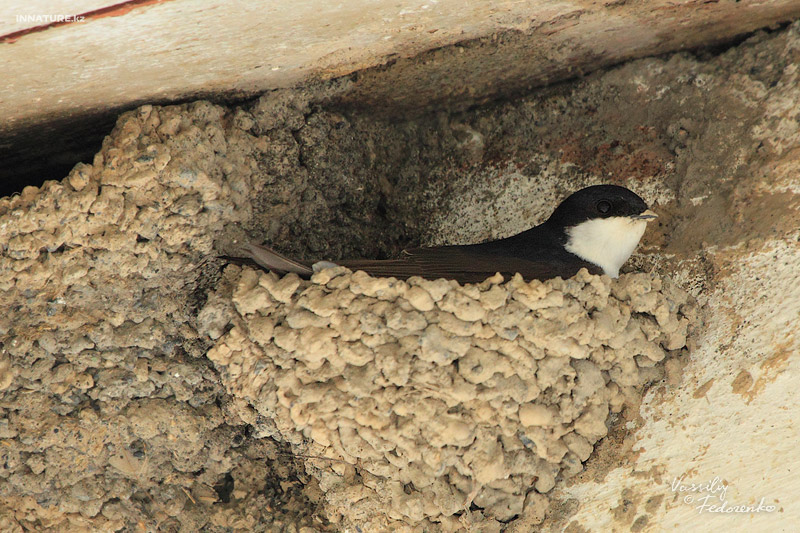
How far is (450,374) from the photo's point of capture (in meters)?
3.11

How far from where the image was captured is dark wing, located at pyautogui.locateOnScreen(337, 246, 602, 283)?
3.43 m

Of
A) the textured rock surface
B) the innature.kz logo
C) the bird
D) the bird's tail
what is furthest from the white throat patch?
the innature.kz logo

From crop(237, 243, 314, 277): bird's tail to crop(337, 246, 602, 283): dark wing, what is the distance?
0.16m

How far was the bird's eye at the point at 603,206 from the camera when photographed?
12.0 feet

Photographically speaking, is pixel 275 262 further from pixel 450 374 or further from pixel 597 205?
pixel 597 205

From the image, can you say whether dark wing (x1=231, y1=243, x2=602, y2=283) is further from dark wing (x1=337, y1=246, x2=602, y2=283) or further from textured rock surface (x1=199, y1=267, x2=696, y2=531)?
textured rock surface (x1=199, y1=267, x2=696, y2=531)

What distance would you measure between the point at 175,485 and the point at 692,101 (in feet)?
9.39

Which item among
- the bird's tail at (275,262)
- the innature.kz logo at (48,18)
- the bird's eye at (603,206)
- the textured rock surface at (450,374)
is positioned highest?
the innature.kz logo at (48,18)

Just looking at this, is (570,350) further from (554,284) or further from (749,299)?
(749,299)

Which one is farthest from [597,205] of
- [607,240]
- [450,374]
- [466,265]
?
[450,374]

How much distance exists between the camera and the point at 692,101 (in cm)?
373

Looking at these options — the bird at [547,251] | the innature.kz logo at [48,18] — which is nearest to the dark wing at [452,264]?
the bird at [547,251]

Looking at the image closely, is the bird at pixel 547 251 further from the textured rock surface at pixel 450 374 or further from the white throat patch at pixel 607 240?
the textured rock surface at pixel 450 374

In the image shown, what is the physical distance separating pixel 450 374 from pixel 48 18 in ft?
5.90
